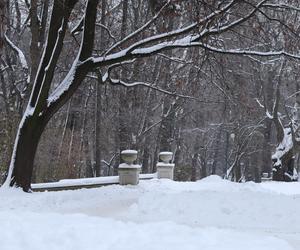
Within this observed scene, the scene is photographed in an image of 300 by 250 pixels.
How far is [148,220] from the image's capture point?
9320 millimetres

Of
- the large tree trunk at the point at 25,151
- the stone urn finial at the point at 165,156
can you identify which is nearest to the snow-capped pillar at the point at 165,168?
the stone urn finial at the point at 165,156

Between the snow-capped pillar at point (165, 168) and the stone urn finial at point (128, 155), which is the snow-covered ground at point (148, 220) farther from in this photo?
the snow-capped pillar at point (165, 168)

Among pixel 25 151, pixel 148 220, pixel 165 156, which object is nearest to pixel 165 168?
pixel 165 156

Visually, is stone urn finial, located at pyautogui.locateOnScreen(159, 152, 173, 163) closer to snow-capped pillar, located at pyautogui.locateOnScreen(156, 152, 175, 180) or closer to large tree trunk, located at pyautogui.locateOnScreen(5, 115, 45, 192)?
snow-capped pillar, located at pyautogui.locateOnScreen(156, 152, 175, 180)

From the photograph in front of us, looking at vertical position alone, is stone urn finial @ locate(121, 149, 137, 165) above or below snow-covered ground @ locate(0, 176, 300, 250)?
above

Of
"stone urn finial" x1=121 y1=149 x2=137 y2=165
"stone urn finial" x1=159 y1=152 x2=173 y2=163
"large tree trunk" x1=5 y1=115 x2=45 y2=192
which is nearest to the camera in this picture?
"large tree trunk" x1=5 y1=115 x2=45 y2=192

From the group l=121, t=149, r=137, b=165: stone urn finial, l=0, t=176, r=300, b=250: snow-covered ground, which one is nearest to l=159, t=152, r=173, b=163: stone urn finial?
l=121, t=149, r=137, b=165: stone urn finial

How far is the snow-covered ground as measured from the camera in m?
6.55

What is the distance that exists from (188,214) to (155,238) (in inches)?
133

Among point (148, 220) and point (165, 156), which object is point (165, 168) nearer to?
point (165, 156)

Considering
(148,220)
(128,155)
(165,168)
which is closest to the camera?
(148,220)

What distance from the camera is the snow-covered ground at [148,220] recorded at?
655cm

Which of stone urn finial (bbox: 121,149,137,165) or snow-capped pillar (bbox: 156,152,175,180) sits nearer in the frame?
stone urn finial (bbox: 121,149,137,165)

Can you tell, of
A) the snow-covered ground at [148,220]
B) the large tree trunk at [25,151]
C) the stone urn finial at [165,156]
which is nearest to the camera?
the snow-covered ground at [148,220]
